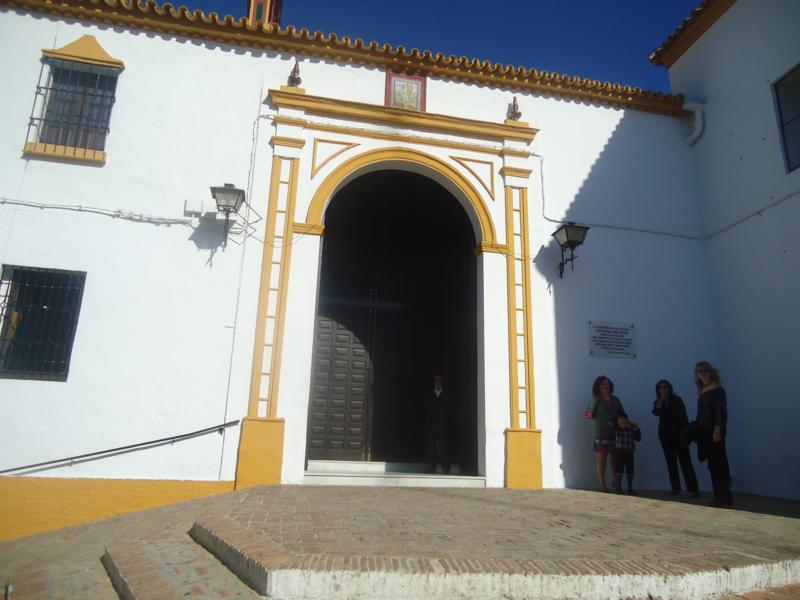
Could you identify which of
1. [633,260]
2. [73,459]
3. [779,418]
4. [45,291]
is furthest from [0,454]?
[779,418]

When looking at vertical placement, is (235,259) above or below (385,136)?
below

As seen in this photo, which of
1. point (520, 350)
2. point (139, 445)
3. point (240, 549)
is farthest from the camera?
point (520, 350)

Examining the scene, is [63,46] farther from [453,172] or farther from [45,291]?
[453,172]

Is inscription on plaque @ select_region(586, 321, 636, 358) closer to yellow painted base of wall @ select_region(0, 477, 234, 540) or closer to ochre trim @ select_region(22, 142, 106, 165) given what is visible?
yellow painted base of wall @ select_region(0, 477, 234, 540)

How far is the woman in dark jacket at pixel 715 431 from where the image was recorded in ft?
16.3

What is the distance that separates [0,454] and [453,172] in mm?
5783

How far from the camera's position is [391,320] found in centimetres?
782

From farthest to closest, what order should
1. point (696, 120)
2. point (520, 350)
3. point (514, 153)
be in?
1. point (696, 120)
2. point (514, 153)
3. point (520, 350)

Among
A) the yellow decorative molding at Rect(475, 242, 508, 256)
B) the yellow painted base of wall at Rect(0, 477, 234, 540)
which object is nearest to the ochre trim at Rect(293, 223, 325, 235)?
the yellow decorative molding at Rect(475, 242, 508, 256)

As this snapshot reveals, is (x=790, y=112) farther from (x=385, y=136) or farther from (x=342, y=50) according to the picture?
(x=342, y=50)

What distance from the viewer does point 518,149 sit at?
6.91 meters

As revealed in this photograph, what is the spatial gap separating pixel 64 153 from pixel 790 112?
860cm

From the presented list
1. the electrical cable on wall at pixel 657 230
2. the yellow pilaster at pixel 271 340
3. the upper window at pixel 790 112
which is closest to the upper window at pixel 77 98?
the yellow pilaster at pixel 271 340

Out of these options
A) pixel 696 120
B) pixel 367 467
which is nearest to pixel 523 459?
pixel 367 467
